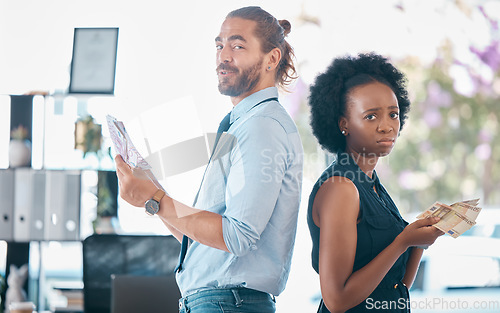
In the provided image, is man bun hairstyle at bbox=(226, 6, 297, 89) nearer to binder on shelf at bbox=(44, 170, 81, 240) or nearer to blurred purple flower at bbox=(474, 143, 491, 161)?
binder on shelf at bbox=(44, 170, 81, 240)

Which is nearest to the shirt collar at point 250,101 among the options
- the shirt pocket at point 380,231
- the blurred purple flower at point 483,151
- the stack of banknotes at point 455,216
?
the shirt pocket at point 380,231

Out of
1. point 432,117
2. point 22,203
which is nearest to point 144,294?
point 22,203

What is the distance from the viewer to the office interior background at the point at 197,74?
3061mm

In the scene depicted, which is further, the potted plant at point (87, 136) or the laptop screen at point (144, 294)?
the potted plant at point (87, 136)

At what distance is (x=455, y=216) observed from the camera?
1461mm

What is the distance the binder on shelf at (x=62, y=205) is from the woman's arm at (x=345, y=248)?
70.7 inches

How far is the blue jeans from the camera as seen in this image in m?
1.29

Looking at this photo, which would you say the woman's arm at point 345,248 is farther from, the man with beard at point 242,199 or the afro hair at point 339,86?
the afro hair at point 339,86

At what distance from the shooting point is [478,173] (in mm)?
4344

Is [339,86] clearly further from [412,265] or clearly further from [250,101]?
[412,265]

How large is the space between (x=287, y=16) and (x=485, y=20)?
1460 mm

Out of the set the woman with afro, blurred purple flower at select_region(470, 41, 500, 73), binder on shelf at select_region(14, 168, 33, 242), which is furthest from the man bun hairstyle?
blurred purple flower at select_region(470, 41, 500, 73)

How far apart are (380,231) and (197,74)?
2041mm

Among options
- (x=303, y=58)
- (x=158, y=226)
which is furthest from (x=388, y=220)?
(x=303, y=58)
